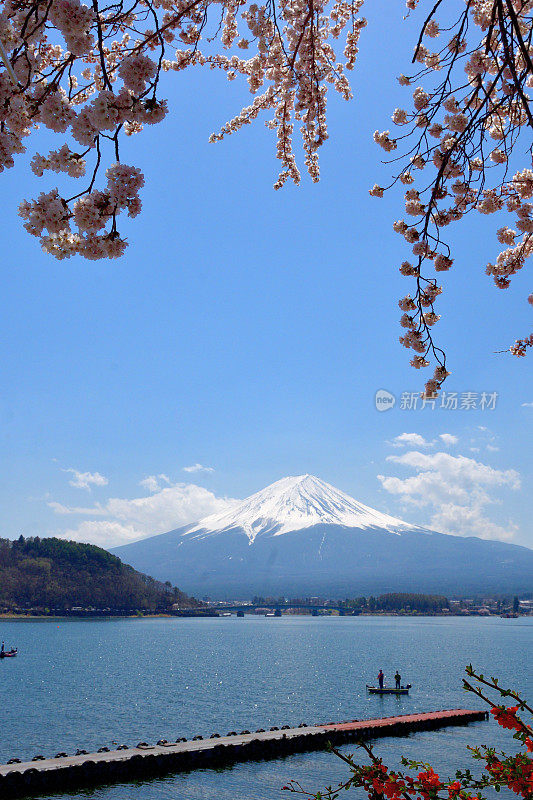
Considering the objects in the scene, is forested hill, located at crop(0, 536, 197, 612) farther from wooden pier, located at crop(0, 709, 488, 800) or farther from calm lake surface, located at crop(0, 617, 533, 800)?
wooden pier, located at crop(0, 709, 488, 800)

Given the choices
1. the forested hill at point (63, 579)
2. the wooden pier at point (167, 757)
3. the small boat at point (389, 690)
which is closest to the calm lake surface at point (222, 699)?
the small boat at point (389, 690)

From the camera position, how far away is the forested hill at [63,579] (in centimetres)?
10556

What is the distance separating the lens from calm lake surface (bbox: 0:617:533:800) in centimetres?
1536

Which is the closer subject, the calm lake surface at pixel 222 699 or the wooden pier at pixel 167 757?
the wooden pier at pixel 167 757

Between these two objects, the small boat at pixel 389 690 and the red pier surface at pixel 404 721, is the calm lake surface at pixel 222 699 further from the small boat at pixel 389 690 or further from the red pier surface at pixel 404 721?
the red pier surface at pixel 404 721

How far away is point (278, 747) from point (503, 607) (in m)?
172

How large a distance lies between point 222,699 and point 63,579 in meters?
86.1

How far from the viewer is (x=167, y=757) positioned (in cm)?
1486

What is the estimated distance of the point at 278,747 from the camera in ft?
56.0

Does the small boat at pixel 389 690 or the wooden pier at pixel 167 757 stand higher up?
the wooden pier at pixel 167 757

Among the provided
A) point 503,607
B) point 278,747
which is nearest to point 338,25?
point 278,747

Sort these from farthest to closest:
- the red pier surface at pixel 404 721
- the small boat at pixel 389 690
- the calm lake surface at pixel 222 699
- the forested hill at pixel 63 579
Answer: the forested hill at pixel 63 579, the small boat at pixel 389 690, the red pier surface at pixel 404 721, the calm lake surface at pixel 222 699

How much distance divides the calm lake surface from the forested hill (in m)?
43.6

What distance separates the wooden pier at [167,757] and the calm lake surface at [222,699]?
0.50m
